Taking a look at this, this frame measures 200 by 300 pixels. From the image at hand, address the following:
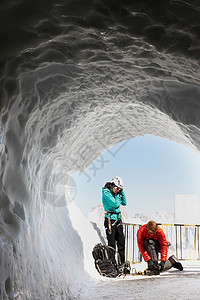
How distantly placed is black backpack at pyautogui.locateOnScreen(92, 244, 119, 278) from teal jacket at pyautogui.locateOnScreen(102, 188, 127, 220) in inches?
27.8

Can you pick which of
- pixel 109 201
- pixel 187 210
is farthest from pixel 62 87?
pixel 187 210

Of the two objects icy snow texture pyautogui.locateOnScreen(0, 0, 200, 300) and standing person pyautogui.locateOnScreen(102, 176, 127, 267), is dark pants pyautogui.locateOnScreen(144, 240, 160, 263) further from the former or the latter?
icy snow texture pyautogui.locateOnScreen(0, 0, 200, 300)

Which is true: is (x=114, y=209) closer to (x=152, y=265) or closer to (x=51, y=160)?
(x=152, y=265)

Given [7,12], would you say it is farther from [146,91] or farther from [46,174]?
[46,174]

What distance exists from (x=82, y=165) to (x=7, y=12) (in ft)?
17.9

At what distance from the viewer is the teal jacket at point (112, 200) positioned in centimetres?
598

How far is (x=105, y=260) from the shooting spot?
5.56 m

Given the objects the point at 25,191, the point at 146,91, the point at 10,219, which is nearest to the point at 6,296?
the point at 10,219

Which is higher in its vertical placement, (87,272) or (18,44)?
(18,44)

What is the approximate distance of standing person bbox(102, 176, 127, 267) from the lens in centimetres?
598

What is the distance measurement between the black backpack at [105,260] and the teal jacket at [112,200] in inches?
27.8

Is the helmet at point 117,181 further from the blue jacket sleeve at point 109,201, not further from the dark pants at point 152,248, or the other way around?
the dark pants at point 152,248

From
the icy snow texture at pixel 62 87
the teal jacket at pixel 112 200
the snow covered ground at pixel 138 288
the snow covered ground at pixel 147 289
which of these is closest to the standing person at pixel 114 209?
the teal jacket at pixel 112 200

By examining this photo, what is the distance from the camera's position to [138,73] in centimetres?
332
